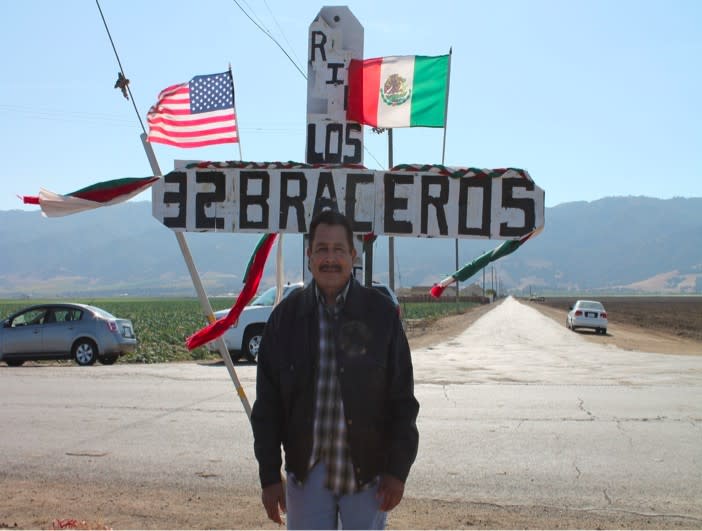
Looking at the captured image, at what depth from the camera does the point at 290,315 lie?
3209 millimetres

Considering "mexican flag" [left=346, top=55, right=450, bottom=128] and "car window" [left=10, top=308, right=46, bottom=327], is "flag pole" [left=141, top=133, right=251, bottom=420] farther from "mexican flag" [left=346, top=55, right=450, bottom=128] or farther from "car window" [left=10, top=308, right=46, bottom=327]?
"car window" [left=10, top=308, right=46, bottom=327]

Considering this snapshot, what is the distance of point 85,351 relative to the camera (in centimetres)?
1731

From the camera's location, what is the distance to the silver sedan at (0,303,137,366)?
17281 millimetres

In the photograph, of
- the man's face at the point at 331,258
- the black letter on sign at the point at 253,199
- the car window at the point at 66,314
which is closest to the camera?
the man's face at the point at 331,258

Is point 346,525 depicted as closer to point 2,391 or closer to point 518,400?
point 518,400

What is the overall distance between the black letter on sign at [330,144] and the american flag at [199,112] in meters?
0.73

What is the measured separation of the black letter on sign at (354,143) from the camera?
448 cm

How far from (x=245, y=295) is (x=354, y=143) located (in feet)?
3.48

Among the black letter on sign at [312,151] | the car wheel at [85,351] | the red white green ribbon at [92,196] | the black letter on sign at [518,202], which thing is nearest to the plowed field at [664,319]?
the car wheel at [85,351]

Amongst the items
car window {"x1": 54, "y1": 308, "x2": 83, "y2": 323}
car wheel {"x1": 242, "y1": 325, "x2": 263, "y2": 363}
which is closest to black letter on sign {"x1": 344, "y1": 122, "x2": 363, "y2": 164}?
car wheel {"x1": 242, "y1": 325, "x2": 263, "y2": 363}

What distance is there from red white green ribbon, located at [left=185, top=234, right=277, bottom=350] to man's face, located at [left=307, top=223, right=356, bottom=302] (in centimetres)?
113

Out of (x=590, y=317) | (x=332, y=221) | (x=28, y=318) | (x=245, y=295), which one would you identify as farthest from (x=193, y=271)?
(x=590, y=317)

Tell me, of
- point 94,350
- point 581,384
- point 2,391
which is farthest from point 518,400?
point 94,350

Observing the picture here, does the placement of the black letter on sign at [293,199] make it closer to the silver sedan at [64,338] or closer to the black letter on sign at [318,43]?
the black letter on sign at [318,43]
